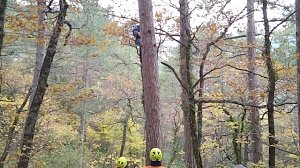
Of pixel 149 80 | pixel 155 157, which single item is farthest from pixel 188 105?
pixel 155 157

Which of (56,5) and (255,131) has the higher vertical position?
(56,5)

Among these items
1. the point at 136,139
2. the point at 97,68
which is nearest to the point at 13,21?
the point at 136,139

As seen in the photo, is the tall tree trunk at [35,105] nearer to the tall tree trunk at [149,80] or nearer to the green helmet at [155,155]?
the tall tree trunk at [149,80]

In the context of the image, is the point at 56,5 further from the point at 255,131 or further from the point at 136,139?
the point at 136,139

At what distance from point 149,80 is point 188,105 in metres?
2.20

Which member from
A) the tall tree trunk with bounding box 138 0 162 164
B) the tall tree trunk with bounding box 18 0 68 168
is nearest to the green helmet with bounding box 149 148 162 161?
the tall tree trunk with bounding box 138 0 162 164

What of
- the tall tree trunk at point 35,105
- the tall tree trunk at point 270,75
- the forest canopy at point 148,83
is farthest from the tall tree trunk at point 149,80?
the tall tree trunk at point 270,75

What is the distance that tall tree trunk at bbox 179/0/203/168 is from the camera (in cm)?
703

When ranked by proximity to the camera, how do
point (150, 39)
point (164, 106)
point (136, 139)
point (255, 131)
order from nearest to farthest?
1. point (150, 39)
2. point (255, 131)
3. point (136, 139)
4. point (164, 106)

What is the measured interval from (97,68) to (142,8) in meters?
16.7

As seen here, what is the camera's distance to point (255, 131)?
10156mm

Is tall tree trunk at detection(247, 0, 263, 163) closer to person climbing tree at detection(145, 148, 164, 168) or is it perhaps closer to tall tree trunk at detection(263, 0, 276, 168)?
tall tree trunk at detection(263, 0, 276, 168)

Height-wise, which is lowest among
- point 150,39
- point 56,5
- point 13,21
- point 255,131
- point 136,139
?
point 136,139

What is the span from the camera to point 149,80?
5.97 metres
